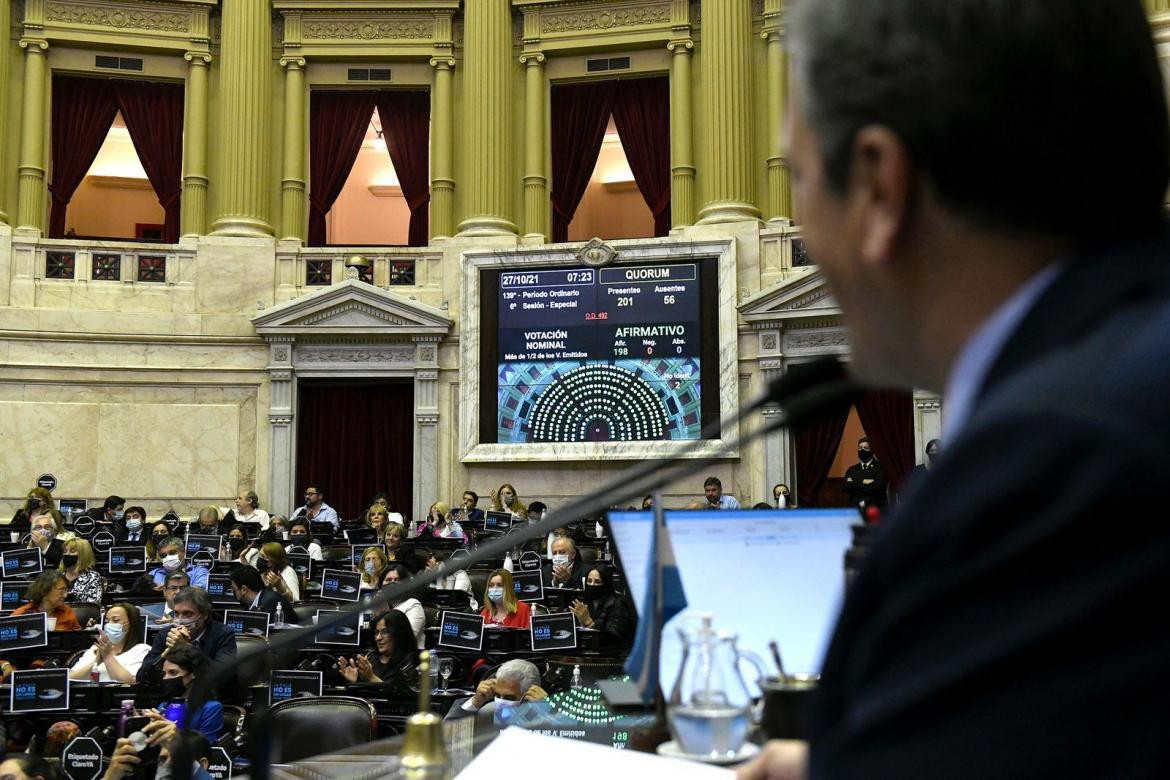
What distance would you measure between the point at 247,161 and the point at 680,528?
673 inches

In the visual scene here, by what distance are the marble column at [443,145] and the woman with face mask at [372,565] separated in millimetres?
8853

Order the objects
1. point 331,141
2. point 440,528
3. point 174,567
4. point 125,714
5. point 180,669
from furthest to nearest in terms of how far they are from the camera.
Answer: point 331,141 → point 440,528 → point 174,567 → point 180,669 → point 125,714

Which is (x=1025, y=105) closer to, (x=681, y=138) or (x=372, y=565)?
(x=372, y=565)

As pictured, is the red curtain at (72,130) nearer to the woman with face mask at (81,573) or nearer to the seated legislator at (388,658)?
the woman with face mask at (81,573)

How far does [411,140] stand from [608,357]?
5.83 m

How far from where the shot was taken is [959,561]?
62 cm

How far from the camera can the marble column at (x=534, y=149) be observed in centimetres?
1845

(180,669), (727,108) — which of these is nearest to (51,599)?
(180,669)

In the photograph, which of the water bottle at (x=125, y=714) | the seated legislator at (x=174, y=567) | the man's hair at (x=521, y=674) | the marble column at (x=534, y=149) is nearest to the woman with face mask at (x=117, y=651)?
the water bottle at (x=125, y=714)

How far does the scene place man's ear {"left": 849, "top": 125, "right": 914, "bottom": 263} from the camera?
2.62ft

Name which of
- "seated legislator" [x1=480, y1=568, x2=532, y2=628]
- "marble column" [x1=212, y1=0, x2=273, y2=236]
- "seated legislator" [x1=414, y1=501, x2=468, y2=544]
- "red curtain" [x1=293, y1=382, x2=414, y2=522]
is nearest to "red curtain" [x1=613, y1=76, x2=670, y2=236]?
"red curtain" [x1=293, y1=382, x2=414, y2=522]

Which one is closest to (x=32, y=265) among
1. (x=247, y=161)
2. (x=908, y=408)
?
(x=247, y=161)

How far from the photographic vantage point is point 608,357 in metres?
16.2

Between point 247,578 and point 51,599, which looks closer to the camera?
point 51,599
